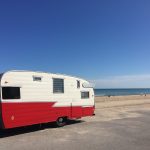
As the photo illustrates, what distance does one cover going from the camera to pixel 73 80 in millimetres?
16016

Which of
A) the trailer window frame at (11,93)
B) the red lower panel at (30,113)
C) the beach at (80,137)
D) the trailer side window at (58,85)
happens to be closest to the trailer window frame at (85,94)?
the red lower panel at (30,113)

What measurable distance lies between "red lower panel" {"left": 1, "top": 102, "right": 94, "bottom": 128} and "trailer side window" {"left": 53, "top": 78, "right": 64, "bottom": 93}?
92cm

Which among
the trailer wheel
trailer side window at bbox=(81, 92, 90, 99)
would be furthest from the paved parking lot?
trailer side window at bbox=(81, 92, 90, 99)

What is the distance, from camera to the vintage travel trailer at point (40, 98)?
39.8ft

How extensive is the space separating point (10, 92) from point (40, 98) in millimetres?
1963

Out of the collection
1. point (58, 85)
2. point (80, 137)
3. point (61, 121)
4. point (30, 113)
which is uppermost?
point (58, 85)

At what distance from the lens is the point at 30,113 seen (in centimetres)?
1310

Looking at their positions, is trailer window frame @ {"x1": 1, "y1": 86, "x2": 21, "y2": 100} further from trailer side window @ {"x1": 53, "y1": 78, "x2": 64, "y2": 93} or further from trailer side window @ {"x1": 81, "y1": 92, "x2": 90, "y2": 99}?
trailer side window @ {"x1": 81, "y1": 92, "x2": 90, "y2": 99}

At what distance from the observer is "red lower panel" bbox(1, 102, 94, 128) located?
1204cm

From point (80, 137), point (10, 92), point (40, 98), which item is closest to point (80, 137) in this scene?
point (80, 137)

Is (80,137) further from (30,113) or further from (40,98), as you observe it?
(40,98)

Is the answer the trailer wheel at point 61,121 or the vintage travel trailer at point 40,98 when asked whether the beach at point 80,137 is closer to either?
the trailer wheel at point 61,121

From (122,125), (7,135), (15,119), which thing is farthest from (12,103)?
(122,125)

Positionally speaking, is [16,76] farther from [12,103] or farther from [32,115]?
[32,115]
